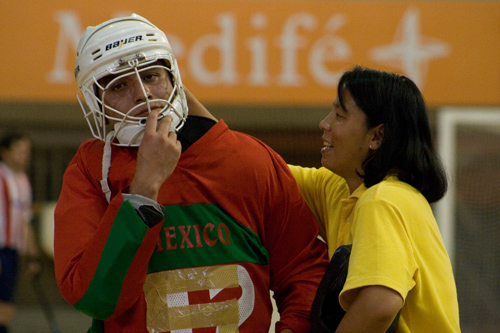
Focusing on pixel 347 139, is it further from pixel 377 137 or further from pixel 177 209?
pixel 177 209

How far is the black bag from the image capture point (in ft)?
5.27

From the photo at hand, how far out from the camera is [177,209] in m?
1.72

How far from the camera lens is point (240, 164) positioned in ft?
5.92

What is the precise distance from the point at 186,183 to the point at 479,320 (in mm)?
4984

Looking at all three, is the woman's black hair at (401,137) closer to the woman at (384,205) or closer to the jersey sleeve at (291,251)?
the woman at (384,205)

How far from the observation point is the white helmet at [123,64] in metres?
1.70

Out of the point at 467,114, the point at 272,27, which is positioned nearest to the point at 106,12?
the point at 272,27

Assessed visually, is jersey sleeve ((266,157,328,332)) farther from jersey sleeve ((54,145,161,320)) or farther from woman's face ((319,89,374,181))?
jersey sleeve ((54,145,161,320))

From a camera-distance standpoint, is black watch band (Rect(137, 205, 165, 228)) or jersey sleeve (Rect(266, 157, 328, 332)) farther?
jersey sleeve (Rect(266, 157, 328, 332))

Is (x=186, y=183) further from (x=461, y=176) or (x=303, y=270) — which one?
(x=461, y=176)

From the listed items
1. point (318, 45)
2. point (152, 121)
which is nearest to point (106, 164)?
point (152, 121)

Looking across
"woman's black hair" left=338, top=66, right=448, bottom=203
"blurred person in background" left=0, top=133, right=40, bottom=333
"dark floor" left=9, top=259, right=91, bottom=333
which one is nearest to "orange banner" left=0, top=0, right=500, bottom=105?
"blurred person in background" left=0, top=133, right=40, bottom=333

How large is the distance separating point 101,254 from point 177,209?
0.27 meters

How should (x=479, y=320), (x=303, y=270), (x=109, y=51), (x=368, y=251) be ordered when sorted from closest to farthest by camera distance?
1. (x=368, y=251)
2. (x=109, y=51)
3. (x=303, y=270)
4. (x=479, y=320)
